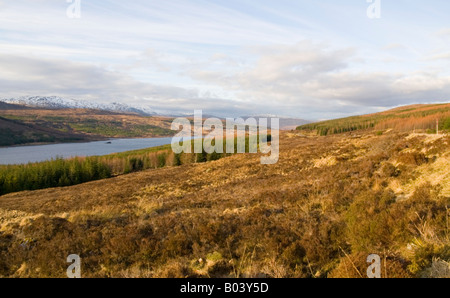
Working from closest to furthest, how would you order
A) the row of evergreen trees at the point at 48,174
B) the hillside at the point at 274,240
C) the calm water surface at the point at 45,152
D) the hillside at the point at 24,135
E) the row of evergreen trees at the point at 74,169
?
the hillside at the point at 274,240 → the row of evergreen trees at the point at 48,174 → the row of evergreen trees at the point at 74,169 → the calm water surface at the point at 45,152 → the hillside at the point at 24,135

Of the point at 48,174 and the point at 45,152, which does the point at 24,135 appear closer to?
the point at 45,152

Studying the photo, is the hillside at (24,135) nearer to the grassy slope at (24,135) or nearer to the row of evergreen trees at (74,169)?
the grassy slope at (24,135)

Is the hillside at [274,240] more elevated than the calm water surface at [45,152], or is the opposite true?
the hillside at [274,240]

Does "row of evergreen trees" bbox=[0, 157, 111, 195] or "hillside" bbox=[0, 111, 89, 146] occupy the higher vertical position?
"hillside" bbox=[0, 111, 89, 146]

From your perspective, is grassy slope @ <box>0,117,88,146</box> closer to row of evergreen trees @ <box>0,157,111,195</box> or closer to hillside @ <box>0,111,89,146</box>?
hillside @ <box>0,111,89,146</box>

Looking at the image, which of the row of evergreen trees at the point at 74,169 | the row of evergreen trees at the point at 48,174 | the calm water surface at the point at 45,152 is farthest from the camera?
the calm water surface at the point at 45,152

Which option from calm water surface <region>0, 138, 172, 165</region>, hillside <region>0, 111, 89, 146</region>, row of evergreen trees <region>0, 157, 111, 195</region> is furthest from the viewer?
hillside <region>0, 111, 89, 146</region>

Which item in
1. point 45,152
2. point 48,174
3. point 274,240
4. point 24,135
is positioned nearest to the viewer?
point 274,240

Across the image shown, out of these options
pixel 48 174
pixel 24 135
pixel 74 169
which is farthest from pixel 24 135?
pixel 74 169

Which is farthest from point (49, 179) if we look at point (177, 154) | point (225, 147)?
point (225, 147)

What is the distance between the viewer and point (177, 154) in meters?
56.3

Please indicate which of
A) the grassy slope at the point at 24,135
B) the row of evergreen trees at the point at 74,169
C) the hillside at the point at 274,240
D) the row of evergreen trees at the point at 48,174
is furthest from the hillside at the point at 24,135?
the hillside at the point at 274,240

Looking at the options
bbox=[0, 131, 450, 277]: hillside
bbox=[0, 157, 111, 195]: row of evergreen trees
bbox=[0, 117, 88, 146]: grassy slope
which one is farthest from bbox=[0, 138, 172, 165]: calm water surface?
bbox=[0, 131, 450, 277]: hillside
